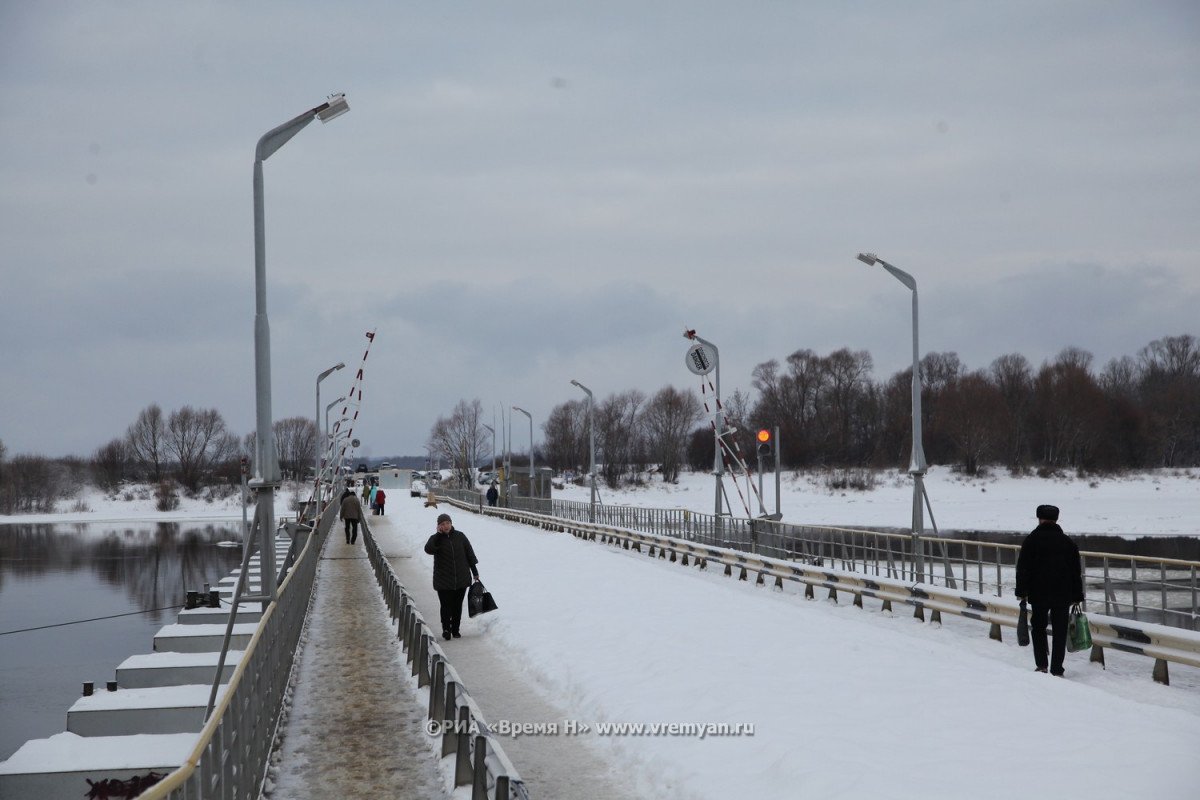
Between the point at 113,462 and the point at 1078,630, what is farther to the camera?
the point at 113,462

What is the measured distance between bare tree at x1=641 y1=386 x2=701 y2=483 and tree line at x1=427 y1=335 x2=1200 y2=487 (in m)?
0.18

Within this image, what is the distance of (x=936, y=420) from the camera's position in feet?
362

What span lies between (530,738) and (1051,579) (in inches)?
237

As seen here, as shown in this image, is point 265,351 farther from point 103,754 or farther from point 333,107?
point 103,754

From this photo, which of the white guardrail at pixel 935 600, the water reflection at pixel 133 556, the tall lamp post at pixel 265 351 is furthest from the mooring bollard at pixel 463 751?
the water reflection at pixel 133 556

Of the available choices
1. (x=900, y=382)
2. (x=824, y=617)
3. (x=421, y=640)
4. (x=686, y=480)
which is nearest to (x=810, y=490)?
(x=686, y=480)

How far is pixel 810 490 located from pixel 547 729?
79561 mm

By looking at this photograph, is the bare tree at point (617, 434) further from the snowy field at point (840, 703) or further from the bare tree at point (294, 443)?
the snowy field at point (840, 703)

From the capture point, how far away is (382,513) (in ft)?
226

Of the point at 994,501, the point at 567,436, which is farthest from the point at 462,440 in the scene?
the point at 994,501

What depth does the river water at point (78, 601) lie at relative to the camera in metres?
23.8

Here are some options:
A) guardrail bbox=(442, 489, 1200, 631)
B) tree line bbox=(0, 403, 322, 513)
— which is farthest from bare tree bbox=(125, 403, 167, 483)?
guardrail bbox=(442, 489, 1200, 631)

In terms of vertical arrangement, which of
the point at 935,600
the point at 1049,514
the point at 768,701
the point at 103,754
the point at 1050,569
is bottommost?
the point at 103,754

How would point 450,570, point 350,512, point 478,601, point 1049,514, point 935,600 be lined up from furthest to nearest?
point 350,512
point 935,600
point 478,601
point 450,570
point 1049,514
